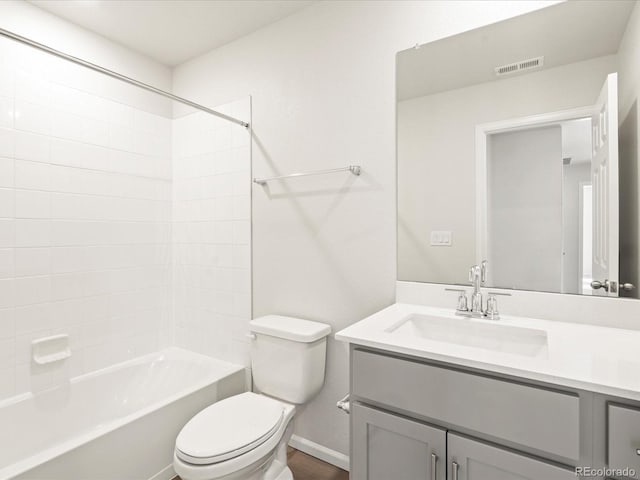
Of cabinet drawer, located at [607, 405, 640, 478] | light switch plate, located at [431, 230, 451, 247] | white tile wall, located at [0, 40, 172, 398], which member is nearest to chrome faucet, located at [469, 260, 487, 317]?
light switch plate, located at [431, 230, 451, 247]

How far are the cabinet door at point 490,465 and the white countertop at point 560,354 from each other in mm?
222

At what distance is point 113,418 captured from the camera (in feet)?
6.92

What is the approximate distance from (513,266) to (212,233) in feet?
5.98

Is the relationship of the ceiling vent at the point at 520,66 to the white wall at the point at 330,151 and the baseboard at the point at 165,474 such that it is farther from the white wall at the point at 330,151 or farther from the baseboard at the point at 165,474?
Answer: the baseboard at the point at 165,474

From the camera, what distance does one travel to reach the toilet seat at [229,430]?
4.35ft

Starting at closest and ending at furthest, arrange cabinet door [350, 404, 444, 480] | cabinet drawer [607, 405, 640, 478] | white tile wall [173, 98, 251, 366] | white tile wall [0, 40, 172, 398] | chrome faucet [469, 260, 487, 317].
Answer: cabinet drawer [607, 405, 640, 478] < cabinet door [350, 404, 444, 480] < chrome faucet [469, 260, 487, 317] < white tile wall [0, 40, 172, 398] < white tile wall [173, 98, 251, 366]

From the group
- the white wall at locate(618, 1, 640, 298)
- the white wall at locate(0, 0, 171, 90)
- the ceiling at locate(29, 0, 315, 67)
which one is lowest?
the white wall at locate(618, 1, 640, 298)

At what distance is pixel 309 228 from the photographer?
199 centimetres

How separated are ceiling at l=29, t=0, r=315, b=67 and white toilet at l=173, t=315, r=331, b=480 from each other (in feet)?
5.77

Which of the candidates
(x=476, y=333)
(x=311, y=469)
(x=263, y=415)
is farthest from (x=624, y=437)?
(x=311, y=469)

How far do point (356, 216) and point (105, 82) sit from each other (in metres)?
1.86

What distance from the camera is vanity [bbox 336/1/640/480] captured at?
907mm

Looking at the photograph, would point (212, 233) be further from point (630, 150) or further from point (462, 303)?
point (630, 150)

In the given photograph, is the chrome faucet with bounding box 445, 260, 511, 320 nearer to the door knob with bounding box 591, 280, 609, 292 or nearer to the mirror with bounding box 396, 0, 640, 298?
the mirror with bounding box 396, 0, 640, 298
